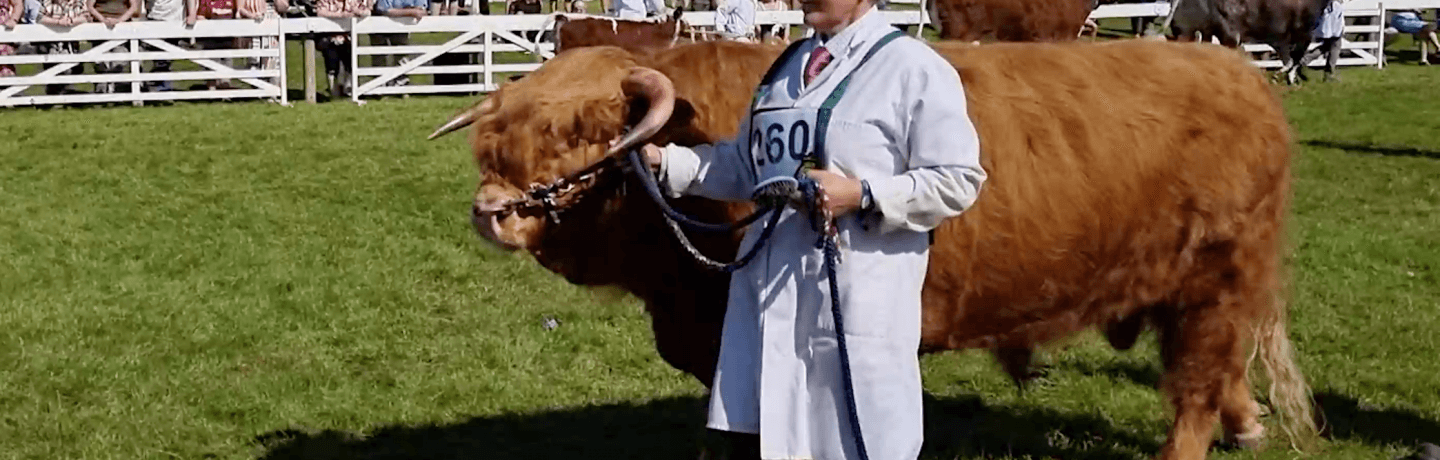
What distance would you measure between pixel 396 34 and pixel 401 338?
11604 millimetres

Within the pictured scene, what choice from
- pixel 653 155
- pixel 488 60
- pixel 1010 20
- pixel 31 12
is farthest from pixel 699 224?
pixel 31 12

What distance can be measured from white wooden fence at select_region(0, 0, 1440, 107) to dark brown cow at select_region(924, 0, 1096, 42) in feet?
32.6

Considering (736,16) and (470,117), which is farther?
(736,16)

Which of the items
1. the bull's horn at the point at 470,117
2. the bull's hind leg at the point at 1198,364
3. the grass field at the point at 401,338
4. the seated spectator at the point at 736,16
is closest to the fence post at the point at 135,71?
the grass field at the point at 401,338

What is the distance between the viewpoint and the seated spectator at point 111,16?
57.8 ft

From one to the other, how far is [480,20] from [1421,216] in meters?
10.6

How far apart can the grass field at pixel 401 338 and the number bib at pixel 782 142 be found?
120 cm

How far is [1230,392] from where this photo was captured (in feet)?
18.9

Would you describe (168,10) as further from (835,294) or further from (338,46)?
(835,294)

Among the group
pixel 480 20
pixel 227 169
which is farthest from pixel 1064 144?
pixel 480 20

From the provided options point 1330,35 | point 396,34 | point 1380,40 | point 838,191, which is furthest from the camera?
point 1380,40

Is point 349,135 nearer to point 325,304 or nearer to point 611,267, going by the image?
point 325,304

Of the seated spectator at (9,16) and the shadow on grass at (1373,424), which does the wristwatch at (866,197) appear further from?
the seated spectator at (9,16)

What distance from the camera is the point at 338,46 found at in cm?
1798
